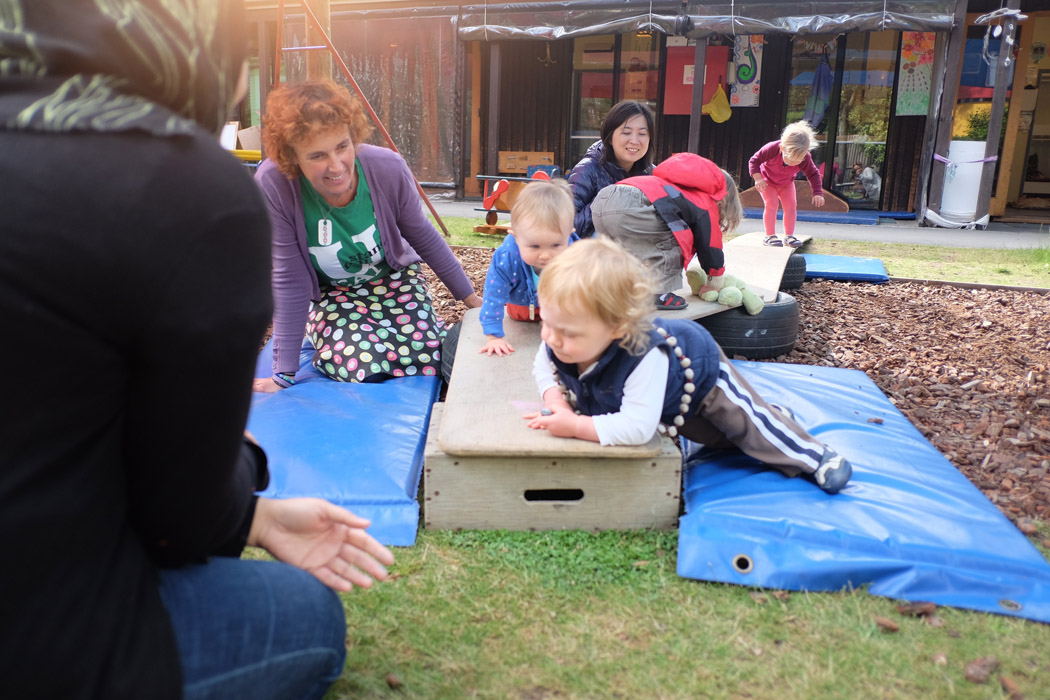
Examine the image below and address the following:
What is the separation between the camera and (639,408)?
2.50m

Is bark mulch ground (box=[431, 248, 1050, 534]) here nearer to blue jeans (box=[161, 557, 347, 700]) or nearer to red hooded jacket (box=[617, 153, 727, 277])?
red hooded jacket (box=[617, 153, 727, 277])

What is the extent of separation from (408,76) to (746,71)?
5259 millimetres

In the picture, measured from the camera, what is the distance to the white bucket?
1038 cm

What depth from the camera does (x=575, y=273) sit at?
2355 millimetres

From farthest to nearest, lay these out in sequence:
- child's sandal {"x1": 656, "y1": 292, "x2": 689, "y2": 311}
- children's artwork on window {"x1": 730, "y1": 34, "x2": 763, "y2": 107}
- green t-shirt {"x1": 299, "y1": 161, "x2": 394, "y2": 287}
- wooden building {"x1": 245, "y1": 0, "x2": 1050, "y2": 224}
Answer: children's artwork on window {"x1": 730, "y1": 34, "x2": 763, "y2": 107} → wooden building {"x1": 245, "y1": 0, "x2": 1050, "y2": 224} → child's sandal {"x1": 656, "y1": 292, "x2": 689, "y2": 311} → green t-shirt {"x1": 299, "y1": 161, "x2": 394, "y2": 287}

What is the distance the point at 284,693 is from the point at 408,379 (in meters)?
2.40

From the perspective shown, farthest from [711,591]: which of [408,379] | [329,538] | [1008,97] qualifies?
[1008,97]

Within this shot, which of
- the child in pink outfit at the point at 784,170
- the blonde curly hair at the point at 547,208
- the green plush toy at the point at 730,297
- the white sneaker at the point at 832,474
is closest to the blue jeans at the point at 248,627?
the white sneaker at the point at 832,474

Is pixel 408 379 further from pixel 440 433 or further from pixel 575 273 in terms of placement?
pixel 575 273

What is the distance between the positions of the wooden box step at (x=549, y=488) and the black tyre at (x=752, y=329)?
7.19 ft

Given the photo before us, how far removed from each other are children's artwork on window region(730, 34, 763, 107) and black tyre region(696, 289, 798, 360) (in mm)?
8734

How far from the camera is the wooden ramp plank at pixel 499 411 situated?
2521mm

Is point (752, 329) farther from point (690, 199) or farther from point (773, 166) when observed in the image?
point (773, 166)

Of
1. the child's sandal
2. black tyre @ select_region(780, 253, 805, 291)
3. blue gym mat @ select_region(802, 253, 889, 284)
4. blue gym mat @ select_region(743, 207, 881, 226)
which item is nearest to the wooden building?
blue gym mat @ select_region(743, 207, 881, 226)
